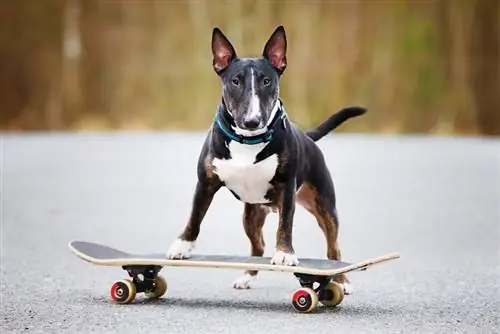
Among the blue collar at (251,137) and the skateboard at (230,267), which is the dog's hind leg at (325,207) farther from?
the blue collar at (251,137)

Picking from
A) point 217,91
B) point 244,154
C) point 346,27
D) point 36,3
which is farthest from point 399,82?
point 244,154

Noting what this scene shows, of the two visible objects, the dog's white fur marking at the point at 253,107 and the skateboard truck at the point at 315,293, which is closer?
the dog's white fur marking at the point at 253,107

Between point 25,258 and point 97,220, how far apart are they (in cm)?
97

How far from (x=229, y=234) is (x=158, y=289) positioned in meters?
1.50

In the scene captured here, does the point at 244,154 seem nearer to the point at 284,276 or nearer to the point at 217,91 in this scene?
the point at 284,276

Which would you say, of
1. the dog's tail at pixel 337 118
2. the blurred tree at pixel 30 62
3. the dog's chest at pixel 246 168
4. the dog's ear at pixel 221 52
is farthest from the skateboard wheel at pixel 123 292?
the blurred tree at pixel 30 62

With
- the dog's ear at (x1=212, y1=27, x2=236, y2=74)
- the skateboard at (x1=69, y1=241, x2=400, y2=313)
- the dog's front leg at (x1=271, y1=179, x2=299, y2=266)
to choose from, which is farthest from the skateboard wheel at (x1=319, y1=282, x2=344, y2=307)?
the dog's ear at (x1=212, y1=27, x2=236, y2=74)

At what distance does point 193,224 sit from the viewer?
2619 millimetres

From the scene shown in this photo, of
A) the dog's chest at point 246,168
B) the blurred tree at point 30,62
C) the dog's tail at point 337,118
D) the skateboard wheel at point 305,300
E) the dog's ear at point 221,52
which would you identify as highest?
the blurred tree at point 30,62

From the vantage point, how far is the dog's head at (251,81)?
7.93 ft

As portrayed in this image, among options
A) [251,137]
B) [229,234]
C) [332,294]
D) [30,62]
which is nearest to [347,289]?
[332,294]

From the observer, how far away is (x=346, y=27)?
700 cm

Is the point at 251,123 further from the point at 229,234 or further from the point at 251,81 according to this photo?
the point at 229,234

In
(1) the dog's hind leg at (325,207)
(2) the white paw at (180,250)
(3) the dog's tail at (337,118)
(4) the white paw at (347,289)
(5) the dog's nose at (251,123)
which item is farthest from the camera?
(3) the dog's tail at (337,118)
